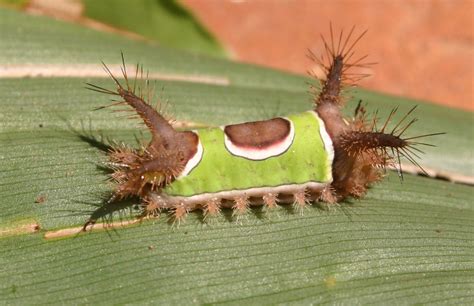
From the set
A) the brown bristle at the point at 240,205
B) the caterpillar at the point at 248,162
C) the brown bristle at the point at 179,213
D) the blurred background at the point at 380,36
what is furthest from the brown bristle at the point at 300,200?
the blurred background at the point at 380,36

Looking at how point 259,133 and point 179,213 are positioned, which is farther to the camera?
point 259,133

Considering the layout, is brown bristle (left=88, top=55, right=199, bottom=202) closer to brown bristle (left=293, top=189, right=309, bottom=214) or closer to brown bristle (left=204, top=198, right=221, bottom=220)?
brown bristle (left=204, top=198, right=221, bottom=220)

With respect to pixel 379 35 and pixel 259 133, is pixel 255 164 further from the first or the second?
pixel 379 35

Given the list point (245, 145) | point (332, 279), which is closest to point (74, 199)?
point (245, 145)

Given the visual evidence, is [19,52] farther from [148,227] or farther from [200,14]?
[200,14]

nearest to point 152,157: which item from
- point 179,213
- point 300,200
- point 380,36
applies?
point 179,213

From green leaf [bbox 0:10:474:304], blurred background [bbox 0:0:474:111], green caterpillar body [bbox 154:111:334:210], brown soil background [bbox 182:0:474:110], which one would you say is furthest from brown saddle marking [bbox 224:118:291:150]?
brown soil background [bbox 182:0:474:110]
